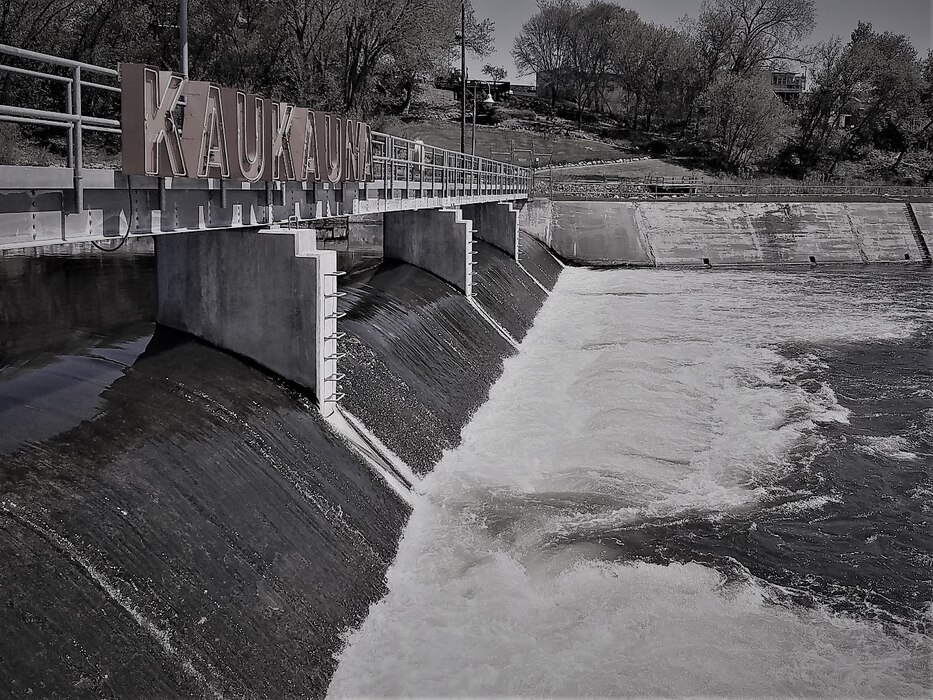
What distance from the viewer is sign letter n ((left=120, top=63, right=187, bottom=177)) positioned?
8.46 meters

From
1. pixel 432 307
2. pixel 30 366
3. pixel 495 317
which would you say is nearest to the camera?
pixel 30 366

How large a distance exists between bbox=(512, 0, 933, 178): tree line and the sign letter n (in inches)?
3153

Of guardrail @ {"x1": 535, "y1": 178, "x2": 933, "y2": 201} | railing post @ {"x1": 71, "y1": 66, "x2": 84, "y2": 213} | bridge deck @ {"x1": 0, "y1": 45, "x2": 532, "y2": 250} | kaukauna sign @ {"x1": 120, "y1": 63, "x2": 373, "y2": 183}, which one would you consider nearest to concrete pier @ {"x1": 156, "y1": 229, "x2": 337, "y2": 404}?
bridge deck @ {"x1": 0, "y1": 45, "x2": 532, "y2": 250}

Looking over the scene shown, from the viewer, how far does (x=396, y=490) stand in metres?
13.2

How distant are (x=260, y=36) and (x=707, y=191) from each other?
31644mm

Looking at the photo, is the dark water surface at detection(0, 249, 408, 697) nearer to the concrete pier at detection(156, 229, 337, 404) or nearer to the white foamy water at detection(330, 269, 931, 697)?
the concrete pier at detection(156, 229, 337, 404)

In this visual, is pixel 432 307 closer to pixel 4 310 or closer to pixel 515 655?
pixel 4 310

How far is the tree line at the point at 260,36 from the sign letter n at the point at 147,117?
43.8 meters

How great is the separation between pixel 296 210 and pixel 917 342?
2081 cm

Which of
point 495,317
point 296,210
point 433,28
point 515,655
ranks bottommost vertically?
point 515,655

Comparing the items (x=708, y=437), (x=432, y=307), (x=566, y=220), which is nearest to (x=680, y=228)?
(x=566, y=220)

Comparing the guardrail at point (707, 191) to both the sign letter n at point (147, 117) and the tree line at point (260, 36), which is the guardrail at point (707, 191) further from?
the sign letter n at point (147, 117)

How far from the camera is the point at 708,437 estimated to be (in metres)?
17.0

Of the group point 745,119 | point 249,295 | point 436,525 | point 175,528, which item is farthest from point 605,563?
point 745,119
